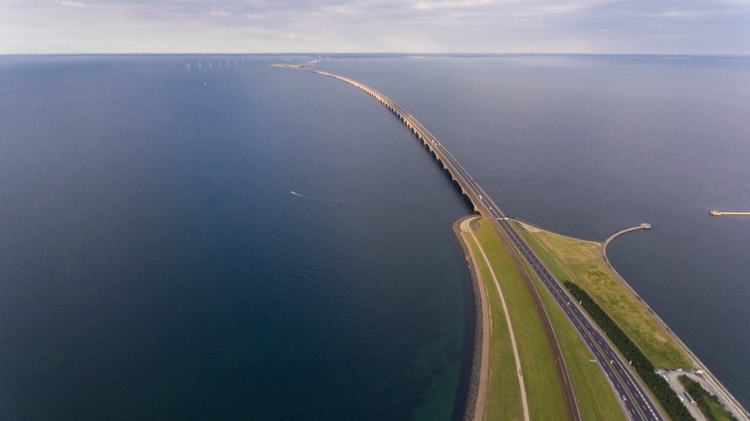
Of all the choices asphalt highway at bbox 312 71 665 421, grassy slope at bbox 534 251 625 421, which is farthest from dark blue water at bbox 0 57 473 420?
grassy slope at bbox 534 251 625 421

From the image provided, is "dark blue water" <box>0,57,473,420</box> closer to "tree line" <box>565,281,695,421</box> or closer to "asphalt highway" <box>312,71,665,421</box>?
"asphalt highway" <box>312,71,665,421</box>

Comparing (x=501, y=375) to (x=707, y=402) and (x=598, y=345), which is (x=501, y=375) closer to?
(x=598, y=345)

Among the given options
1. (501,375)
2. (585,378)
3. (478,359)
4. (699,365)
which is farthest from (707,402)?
(478,359)

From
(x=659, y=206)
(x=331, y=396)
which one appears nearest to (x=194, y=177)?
(x=331, y=396)

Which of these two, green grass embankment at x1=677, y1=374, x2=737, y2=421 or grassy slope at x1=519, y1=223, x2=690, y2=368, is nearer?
green grass embankment at x1=677, y1=374, x2=737, y2=421

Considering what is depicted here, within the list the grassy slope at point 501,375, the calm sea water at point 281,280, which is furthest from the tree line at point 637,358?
the grassy slope at point 501,375
